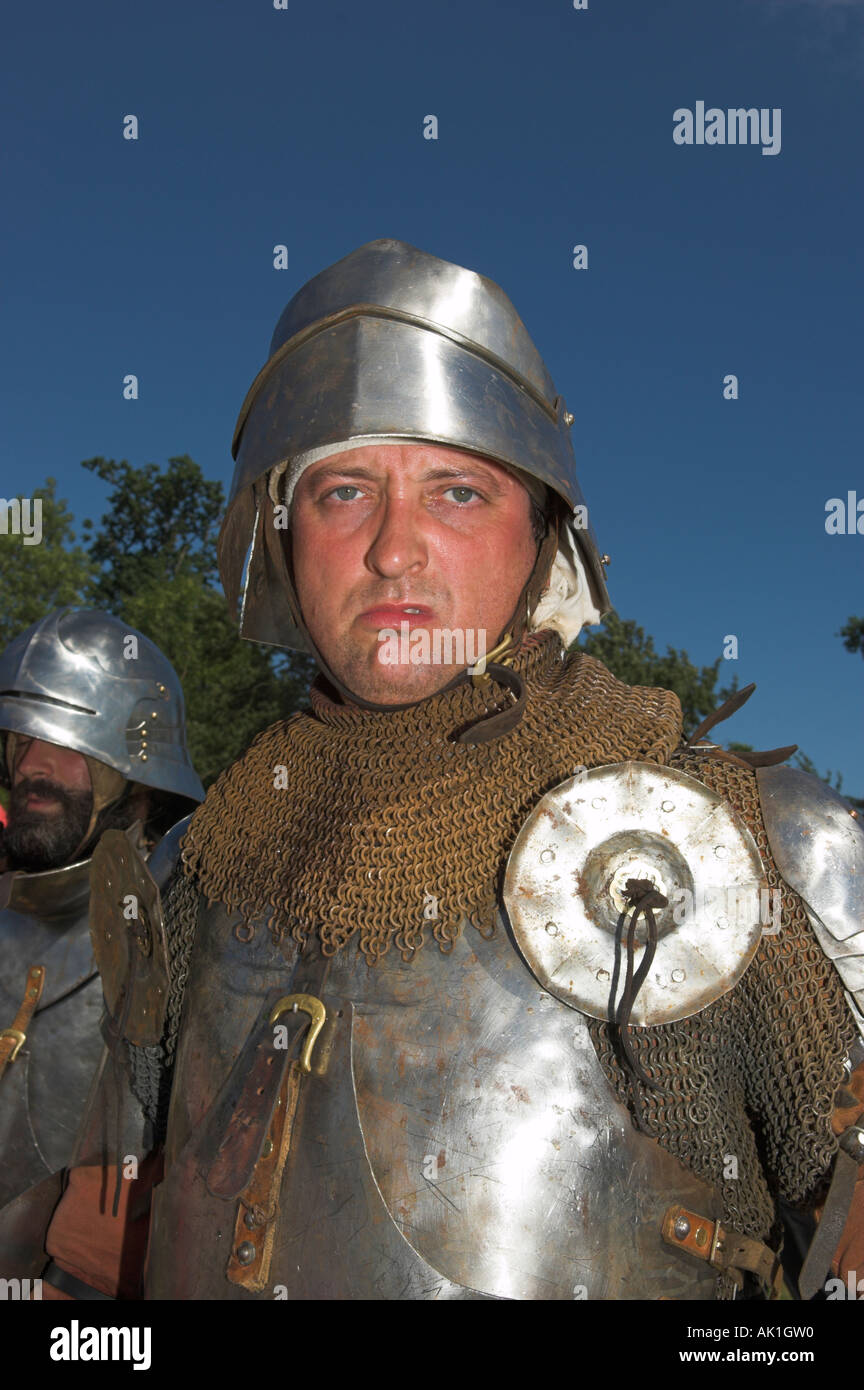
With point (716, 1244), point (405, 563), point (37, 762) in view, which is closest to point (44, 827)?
point (37, 762)

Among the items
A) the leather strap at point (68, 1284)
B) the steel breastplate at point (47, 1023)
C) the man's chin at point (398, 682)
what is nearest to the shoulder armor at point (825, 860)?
the man's chin at point (398, 682)

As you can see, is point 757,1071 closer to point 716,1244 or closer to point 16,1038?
point 716,1244

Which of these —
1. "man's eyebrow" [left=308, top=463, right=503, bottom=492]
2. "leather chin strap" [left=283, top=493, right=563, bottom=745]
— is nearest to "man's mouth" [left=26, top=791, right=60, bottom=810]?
"leather chin strap" [left=283, top=493, right=563, bottom=745]

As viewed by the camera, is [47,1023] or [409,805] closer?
[409,805]

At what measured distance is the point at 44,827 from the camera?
5.16 metres

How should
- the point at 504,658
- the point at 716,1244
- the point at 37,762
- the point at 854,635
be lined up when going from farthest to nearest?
the point at 854,635
the point at 37,762
the point at 504,658
the point at 716,1244

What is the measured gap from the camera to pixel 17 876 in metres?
5.01

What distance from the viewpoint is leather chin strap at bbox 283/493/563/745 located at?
101 inches

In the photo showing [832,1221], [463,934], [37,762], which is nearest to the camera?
[832,1221]

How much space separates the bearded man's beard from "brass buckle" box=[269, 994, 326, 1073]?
2.91 meters

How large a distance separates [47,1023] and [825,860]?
3668mm

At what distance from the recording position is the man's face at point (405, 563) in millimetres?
2574

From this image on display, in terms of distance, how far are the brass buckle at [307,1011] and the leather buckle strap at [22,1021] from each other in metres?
2.83

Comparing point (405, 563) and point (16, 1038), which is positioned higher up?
point (405, 563)
